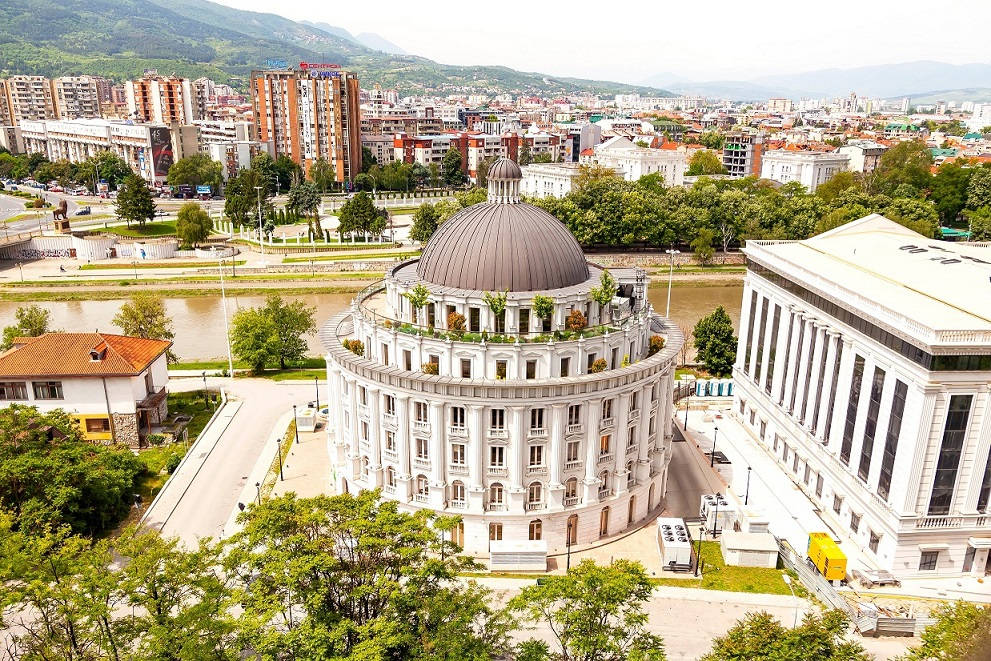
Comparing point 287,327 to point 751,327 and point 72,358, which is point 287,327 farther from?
point 751,327

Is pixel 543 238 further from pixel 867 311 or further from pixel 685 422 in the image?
pixel 685 422

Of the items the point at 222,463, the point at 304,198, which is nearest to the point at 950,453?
the point at 222,463

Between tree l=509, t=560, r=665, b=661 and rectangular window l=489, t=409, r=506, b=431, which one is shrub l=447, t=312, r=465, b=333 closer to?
rectangular window l=489, t=409, r=506, b=431

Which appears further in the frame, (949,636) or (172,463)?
(172,463)

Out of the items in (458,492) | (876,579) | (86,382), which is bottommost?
(876,579)

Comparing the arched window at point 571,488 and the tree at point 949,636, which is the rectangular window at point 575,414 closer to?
the arched window at point 571,488

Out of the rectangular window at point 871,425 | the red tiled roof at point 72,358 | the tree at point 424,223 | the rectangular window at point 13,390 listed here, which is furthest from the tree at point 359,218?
the rectangular window at point 871,425
